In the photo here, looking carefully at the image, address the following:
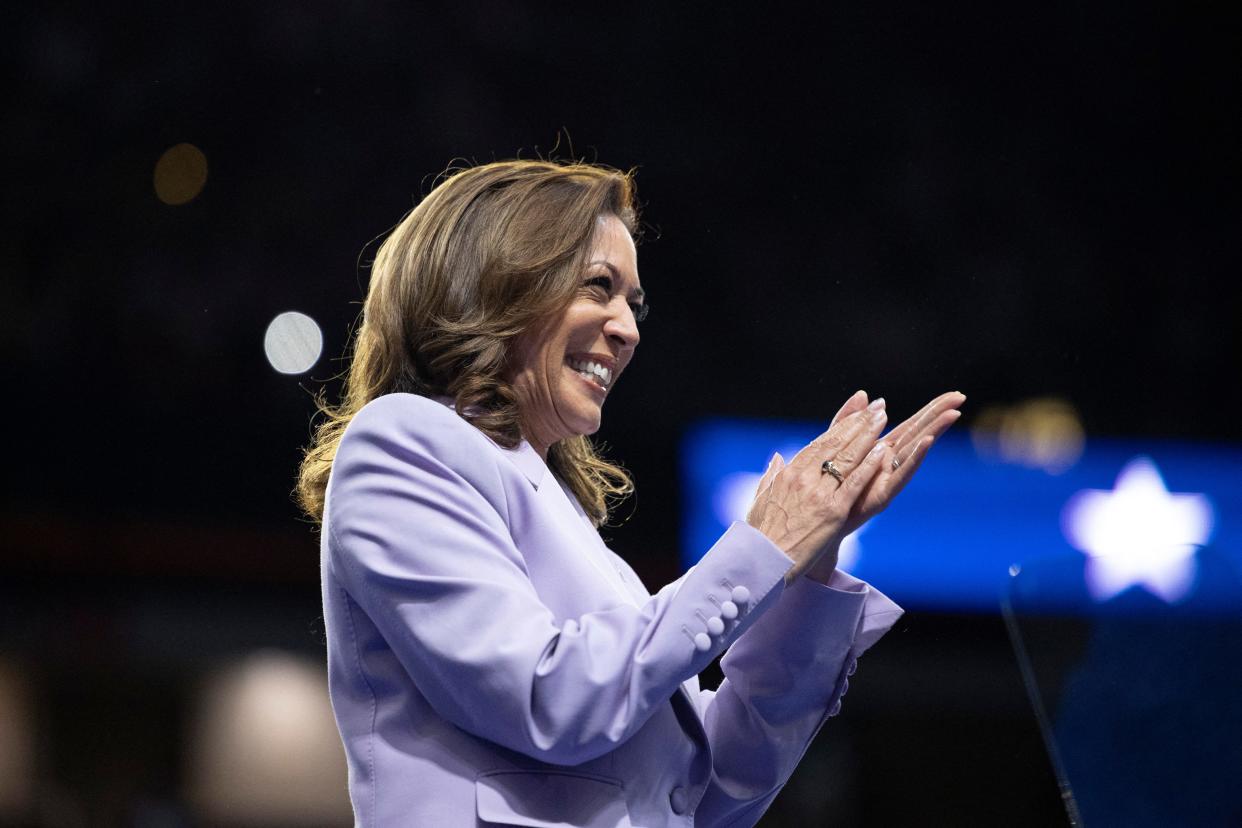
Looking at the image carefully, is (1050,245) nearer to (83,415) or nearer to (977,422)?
(977,422)

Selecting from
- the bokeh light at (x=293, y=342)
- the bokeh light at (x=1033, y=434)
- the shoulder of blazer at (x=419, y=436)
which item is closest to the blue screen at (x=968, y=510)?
the bokeh light at (x=1033, y=434)

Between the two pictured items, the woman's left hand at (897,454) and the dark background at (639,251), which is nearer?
the woman's left hand at (897,454)

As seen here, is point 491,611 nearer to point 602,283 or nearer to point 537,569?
point 537,569

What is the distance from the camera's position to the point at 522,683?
3.77ft

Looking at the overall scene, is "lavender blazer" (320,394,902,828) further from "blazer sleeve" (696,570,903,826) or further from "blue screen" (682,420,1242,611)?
"blue screen" (682,420,1242,611)

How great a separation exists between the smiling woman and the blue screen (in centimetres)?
142

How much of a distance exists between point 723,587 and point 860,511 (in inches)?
8.1

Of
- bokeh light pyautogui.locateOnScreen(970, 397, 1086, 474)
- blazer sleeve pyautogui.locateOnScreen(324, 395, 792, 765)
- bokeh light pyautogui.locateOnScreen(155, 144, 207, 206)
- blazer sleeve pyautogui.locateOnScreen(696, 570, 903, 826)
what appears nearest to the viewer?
blazer sleeve pyautogui.locateOnScreen(324, 395, 792, 765)

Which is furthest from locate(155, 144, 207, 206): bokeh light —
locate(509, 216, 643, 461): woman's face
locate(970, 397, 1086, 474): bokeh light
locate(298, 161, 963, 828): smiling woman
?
locate(970, 397, 1086, 474): bokeh light

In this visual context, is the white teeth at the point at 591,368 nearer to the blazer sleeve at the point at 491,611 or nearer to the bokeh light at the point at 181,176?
the blazer sleeve at the point at 491,611

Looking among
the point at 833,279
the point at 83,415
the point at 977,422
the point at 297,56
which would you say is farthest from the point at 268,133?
the point at 977,422

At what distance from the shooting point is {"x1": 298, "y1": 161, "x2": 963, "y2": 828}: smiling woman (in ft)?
3.88

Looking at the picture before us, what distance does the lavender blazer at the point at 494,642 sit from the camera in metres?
1.17

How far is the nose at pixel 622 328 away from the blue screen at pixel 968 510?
144 cm
